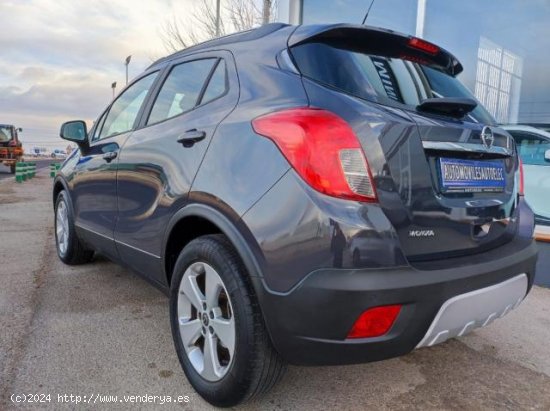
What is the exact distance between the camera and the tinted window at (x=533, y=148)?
4.83 meters

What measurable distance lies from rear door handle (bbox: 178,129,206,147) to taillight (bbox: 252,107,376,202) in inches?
23.2

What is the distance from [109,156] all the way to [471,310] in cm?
242

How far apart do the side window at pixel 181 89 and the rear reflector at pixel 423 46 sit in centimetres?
101

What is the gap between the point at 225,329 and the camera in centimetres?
189

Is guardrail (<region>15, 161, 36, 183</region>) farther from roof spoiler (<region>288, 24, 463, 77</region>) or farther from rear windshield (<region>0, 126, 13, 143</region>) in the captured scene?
roof spoiler (<region>288, 24, 463, 77</region>)

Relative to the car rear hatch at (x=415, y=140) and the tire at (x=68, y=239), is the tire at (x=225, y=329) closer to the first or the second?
the car rear hatch at (x=415, y=140)

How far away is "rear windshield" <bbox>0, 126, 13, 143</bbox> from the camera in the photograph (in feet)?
71.3

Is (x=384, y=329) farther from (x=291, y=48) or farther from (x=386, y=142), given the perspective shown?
(x=291, y=48)

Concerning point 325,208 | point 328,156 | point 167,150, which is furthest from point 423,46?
point 167,150

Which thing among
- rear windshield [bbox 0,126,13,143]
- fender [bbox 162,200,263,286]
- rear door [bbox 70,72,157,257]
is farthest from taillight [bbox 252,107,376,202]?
rear windshield [bbox 0,126,13,143]

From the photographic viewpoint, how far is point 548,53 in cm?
524

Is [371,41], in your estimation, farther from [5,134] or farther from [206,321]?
[5,134]

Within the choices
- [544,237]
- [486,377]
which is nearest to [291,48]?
[486,377]

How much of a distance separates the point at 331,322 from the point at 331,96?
0.84m
